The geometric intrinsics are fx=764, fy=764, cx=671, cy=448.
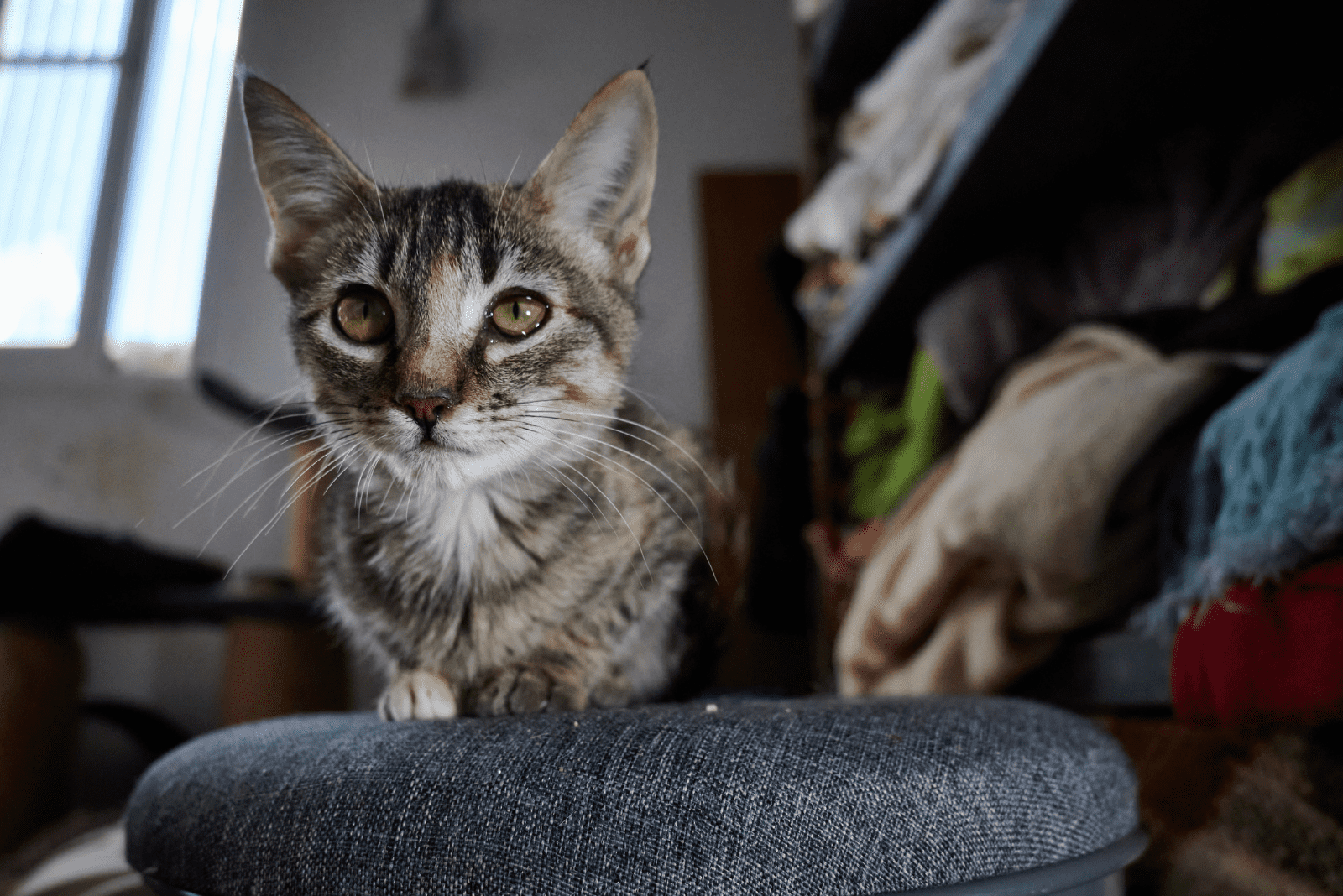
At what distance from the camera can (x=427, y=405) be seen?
36 cm

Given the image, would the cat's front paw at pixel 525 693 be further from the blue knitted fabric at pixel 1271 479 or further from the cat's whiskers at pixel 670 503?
the blue knitted fabric at pixel 1271 479

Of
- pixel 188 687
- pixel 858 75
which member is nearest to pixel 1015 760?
pixel 858 75

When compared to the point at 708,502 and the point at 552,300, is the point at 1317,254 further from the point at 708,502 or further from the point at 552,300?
the point at 552,300

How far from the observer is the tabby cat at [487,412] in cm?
36

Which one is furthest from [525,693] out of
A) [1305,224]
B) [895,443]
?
[895,443]

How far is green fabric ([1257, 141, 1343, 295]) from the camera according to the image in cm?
67

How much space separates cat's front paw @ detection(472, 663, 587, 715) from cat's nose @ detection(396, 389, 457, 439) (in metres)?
0.16

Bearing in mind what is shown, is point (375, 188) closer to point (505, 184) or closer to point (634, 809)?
point (505, 184)

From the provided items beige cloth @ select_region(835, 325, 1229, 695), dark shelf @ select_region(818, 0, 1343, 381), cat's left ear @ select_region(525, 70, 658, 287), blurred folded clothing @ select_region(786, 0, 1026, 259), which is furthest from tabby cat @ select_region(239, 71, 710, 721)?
blurred folded clothing @ select_region(786, 0, 1026, 259)

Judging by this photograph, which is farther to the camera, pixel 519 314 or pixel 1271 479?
pixel 1271 479

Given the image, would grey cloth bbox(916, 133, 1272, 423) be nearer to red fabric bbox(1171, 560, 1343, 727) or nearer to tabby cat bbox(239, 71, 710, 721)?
red fabric bbox(1171, 560, 1343, 727)

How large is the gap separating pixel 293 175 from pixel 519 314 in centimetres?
12

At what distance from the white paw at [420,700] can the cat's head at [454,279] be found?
13cm

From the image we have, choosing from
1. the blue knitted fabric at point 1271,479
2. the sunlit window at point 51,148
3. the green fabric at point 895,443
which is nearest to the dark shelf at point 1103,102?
the green fabric at point 895,443
